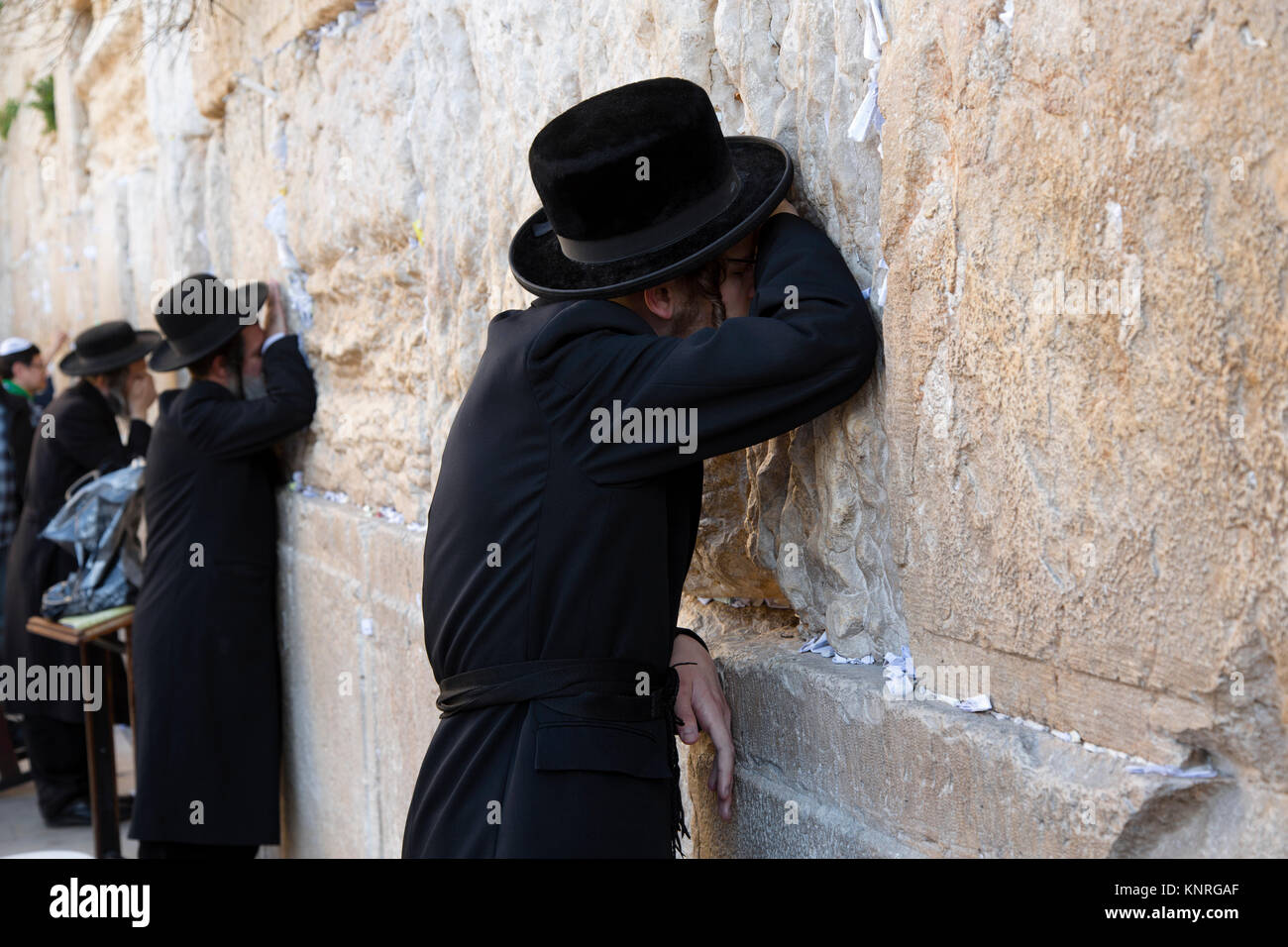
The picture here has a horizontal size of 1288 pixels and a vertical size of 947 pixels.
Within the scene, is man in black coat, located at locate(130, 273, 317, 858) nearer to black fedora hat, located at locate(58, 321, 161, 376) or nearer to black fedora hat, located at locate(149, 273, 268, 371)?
black fedora hat, located at locate(149, 273, 268, 371)

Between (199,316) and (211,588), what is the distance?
0.95 meters

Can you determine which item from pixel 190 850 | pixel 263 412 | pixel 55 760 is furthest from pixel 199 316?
pixel 55 760

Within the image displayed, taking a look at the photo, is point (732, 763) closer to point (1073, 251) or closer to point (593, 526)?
point (593, 526)

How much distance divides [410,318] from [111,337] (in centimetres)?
224

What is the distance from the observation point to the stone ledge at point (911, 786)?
4.63 feet

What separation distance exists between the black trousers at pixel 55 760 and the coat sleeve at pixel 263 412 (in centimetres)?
208

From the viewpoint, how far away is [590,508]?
6.11 feet

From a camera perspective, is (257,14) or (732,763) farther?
(257,14)

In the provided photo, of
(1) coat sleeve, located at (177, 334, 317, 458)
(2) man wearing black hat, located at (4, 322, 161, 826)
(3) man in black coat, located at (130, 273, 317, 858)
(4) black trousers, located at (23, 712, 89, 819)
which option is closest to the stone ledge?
(1) coat sleeve, located at (177, 334, 317, 458)

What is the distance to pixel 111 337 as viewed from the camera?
202 inches

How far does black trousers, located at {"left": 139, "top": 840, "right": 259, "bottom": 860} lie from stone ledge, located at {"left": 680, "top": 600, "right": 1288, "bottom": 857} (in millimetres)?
2549

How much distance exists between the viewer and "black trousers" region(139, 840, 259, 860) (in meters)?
4.07
